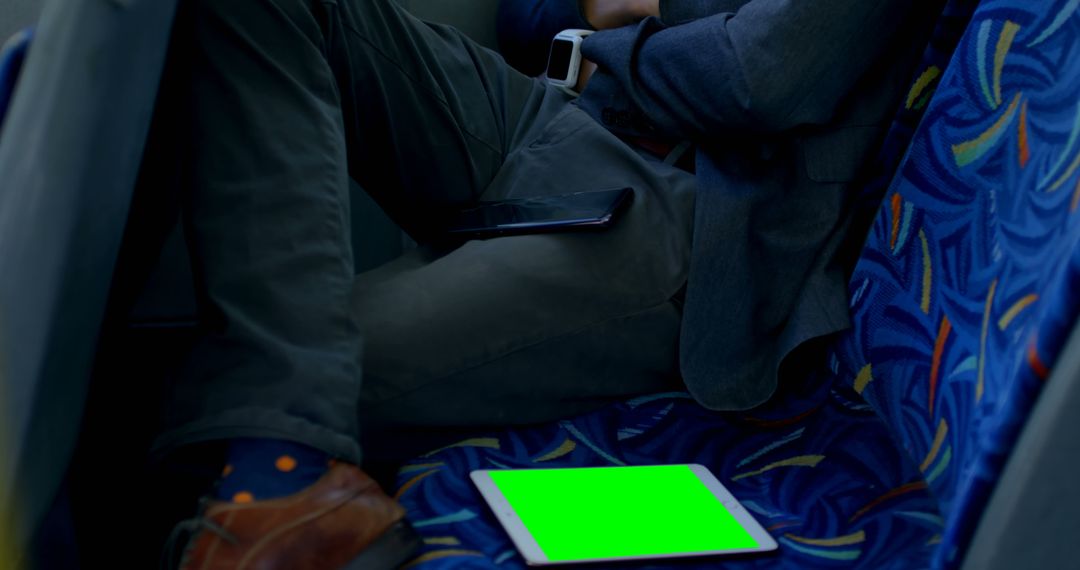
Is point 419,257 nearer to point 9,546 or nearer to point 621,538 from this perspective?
point 621,538

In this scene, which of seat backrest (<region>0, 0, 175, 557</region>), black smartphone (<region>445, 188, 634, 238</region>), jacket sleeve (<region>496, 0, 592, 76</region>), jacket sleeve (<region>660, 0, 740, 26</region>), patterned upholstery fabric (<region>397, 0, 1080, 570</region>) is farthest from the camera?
jacket sleeve (<region>496, 0, 592, 76</region>)

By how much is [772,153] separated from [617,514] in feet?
1.19

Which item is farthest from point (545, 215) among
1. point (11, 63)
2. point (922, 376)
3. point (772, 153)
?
point (11, 63)

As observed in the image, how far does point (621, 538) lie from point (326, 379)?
0.23m

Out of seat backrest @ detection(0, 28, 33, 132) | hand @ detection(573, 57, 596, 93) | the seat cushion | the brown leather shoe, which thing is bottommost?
the seat cushion

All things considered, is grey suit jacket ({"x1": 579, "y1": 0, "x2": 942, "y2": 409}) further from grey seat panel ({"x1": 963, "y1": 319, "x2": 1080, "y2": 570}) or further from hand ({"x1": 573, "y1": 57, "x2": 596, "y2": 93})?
grey seat panel ({"x1": 963, "y1": 319, "x2": 1080, "y2": 570})

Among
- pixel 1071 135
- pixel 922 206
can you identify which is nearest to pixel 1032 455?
pixel 1071 135

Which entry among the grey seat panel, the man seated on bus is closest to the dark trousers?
the man seated on bus

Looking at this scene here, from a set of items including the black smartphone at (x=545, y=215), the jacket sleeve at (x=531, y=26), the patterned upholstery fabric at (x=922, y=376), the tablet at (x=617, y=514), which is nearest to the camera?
the patterned upholstery fabric at (x=922, y=376)

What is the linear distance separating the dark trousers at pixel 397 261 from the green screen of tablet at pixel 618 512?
3.7 inches

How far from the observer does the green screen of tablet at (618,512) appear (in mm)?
673

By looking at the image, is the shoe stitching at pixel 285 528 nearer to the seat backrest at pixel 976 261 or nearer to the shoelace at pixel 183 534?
the shoelace at pixel 183 534

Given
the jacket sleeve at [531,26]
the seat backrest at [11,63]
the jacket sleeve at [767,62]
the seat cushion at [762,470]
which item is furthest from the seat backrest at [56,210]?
the jacket sleeve at [531,26]

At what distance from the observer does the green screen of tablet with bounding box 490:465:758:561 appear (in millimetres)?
673
